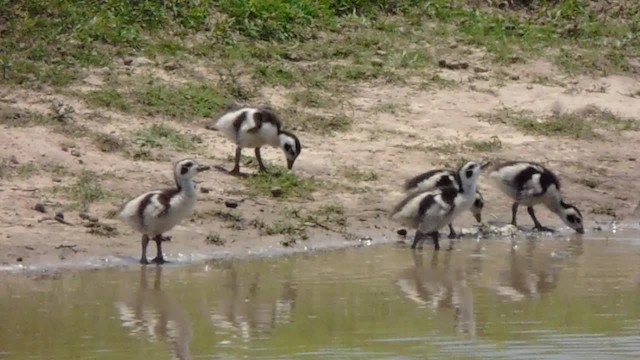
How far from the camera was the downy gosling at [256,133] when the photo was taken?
15711 millimetres

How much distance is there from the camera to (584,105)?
1847cm

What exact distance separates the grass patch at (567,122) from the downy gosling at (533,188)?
6.30 feet

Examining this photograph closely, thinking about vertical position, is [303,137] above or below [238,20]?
below

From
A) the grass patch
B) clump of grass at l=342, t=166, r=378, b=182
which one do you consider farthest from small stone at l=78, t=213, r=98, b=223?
the grass patch

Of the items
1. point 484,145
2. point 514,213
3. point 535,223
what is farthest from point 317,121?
point 535,223

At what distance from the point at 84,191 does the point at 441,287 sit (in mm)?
3286

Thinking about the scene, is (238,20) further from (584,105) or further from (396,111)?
(584,105)

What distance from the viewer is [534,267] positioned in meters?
13.5

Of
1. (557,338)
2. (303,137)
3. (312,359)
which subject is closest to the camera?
(312,359)

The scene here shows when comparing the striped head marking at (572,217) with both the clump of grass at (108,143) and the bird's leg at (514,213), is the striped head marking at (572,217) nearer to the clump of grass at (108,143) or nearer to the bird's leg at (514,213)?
the bird's leg at (514,213)

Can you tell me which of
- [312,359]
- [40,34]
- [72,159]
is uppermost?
[40,34]

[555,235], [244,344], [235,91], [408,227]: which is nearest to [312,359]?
[244,344]

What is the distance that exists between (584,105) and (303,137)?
3.46 m

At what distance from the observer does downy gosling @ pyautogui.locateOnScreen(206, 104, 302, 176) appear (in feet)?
51.5
